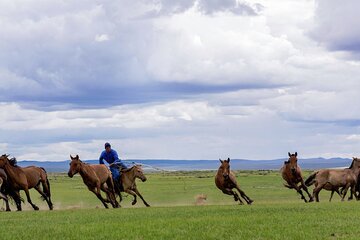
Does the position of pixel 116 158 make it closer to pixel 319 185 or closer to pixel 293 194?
pixel 319 185

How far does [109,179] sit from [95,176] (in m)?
1.44

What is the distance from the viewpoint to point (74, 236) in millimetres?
15516

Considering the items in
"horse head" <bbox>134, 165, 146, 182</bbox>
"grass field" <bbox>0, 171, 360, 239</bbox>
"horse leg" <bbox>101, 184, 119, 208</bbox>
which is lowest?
"grass field" <bbox>0, 171, 360, 239</bbox>

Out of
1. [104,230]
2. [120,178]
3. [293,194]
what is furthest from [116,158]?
[293,194]

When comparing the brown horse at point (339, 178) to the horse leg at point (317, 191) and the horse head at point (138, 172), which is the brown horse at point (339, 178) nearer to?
the horse leg at point (317, 191)

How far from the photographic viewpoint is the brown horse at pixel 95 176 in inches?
1075

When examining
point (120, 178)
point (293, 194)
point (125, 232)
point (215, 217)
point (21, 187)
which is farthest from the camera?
point (293, 194)

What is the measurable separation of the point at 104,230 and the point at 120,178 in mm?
13838

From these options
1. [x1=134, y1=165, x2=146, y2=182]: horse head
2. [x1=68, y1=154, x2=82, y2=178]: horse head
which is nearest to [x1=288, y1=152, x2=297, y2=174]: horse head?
[x1=134, y1=165, x2=146, y2=182]: horse head

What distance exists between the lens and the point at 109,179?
29.2 metres

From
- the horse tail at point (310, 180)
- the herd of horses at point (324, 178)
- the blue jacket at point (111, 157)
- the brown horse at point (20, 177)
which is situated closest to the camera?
the brown horse at point (20, 177)

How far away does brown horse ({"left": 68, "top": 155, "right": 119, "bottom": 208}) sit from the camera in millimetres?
27312

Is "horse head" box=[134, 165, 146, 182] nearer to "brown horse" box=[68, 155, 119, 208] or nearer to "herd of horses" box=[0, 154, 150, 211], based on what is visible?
"herd of horses" box=[0, 154, 150, 211]

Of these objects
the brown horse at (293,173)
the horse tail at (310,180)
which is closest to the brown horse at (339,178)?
the horse tail at (310,180)
